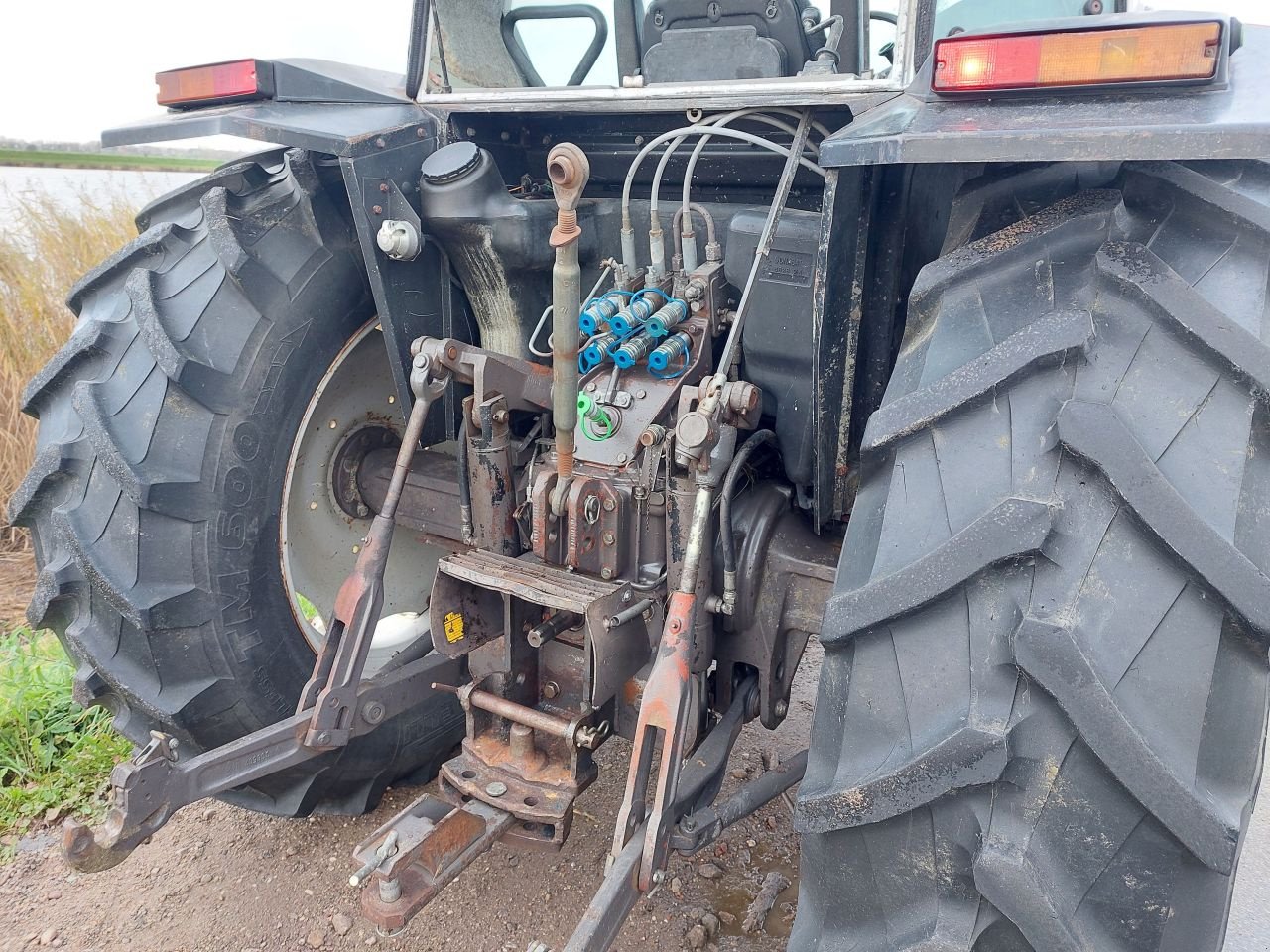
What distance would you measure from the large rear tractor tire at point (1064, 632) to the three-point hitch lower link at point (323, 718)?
0.92m

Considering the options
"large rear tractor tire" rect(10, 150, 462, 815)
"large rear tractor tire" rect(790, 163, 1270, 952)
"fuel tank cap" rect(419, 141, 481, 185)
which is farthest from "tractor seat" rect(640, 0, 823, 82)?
"large rear tractor tire" rect(790, 163, 1270, 952)

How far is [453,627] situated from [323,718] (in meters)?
0.28

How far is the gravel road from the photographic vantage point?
2.04m

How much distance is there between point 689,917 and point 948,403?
1.46 meters

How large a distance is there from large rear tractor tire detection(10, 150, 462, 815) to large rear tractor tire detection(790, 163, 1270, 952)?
1268 millimetres

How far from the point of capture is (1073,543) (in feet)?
3.23

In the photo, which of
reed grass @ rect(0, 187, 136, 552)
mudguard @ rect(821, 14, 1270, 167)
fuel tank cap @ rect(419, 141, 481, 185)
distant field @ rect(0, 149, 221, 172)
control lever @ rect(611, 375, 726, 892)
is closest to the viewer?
mudguard @ rect(821, 14, 1270, 167)

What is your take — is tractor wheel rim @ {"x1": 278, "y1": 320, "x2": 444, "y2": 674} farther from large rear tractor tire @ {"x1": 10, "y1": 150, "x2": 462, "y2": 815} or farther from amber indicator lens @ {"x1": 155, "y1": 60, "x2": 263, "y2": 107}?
amber indicator lens @ {"x1": 155, "y1": 60, "x2": 263, "y2": 107}

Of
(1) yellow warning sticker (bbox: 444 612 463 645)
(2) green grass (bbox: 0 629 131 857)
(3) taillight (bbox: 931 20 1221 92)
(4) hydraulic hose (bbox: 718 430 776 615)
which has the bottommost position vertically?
(2) green grass (bbox: 0 629 131 857)

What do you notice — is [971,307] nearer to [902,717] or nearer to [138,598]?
[902,717]

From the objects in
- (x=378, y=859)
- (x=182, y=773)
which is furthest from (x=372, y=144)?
(x=378, y=859)

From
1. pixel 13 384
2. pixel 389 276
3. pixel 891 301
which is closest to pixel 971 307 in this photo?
pixel 891 301

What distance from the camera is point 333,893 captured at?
2162mm

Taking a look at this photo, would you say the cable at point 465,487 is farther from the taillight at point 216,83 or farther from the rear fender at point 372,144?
the taillight at point 216,83
